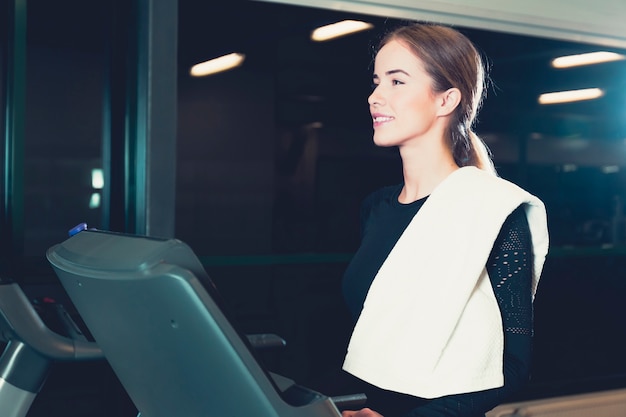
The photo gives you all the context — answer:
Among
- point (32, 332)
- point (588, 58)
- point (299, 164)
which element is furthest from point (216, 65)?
point (32, 332)

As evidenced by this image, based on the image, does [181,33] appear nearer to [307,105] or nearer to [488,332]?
[307,105]

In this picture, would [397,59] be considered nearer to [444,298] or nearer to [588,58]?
[444,298]

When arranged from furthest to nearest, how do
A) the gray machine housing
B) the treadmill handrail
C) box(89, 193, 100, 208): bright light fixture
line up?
1. box(89, 193, 100, 208): bright light fixture
2. the treadmill handrail
3. the gray machine housing

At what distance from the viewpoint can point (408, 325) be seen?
1.34 m

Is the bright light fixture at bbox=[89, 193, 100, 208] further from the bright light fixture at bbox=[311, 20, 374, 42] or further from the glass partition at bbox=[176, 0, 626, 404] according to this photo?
the bright light fixture at bbox=[311, 20, 374, 42]

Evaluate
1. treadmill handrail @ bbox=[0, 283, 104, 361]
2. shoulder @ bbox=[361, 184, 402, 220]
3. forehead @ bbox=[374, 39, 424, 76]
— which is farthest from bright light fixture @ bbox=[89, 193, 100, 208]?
forehead @ bbox=[374, 39, 424, 76]

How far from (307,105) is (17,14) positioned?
419cm

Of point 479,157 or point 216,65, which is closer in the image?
point 479,157

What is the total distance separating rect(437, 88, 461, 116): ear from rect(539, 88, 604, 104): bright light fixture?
8.60ft

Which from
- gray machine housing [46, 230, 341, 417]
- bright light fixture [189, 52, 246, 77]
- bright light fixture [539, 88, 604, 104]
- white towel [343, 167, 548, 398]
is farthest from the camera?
bright light fixture [189, 52, 246, 77]

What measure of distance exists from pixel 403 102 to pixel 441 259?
0.30m

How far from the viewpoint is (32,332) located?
1.76m

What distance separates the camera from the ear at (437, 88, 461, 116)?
4.86 ft

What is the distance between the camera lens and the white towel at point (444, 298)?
129 cm
